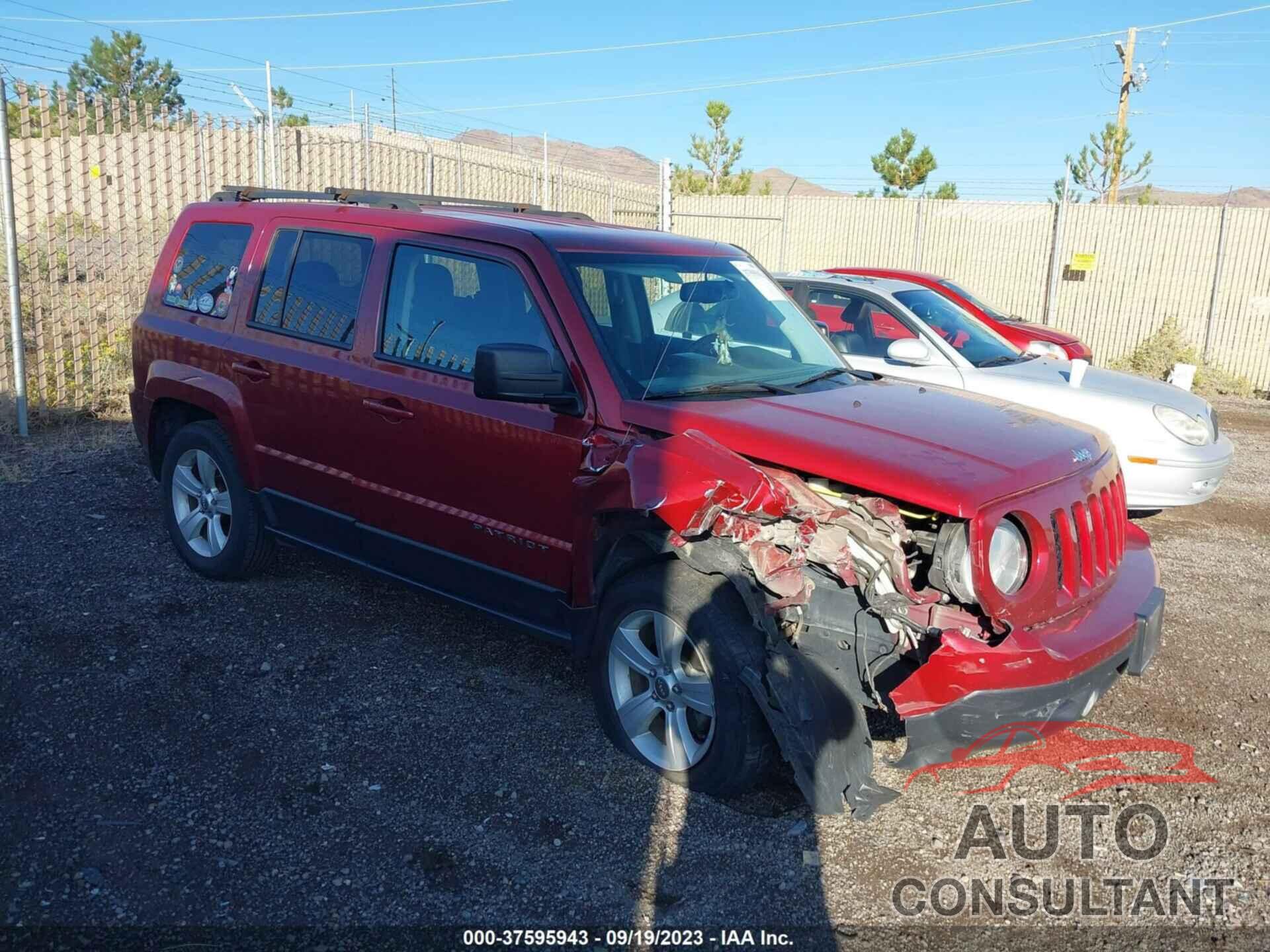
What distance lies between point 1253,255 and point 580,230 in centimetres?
1675

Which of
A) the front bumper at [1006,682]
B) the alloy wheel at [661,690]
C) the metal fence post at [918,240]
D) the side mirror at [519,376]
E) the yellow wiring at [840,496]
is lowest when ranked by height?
the alloy wheel at [661,690]

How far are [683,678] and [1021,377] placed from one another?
203 inches

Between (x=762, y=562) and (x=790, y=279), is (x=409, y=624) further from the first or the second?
(x=790, y=279)

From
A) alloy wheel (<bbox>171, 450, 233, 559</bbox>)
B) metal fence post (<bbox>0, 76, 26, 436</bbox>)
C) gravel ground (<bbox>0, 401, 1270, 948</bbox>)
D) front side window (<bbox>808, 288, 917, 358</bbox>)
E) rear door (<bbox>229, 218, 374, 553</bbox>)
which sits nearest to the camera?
gravel ground (<bbox>0, 401, 1270, 948</bbox>)

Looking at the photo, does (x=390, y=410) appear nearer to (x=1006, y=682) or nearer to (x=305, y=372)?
(x=305, y=372)

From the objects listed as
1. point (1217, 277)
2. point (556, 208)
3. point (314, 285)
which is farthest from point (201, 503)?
point (1217, 277)

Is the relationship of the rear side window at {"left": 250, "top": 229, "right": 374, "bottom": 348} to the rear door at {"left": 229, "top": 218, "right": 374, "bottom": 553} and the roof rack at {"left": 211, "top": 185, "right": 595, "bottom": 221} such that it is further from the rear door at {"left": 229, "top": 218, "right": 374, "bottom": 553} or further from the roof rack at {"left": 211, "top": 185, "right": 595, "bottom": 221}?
the roof rack at {"left": 211, "top": 185, "right": 595, "bottom": 221}

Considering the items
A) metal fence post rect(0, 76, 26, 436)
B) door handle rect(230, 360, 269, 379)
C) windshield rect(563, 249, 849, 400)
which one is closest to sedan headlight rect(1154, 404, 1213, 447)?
windshield rect(563, 249, 849, 400)

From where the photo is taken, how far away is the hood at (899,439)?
135 inches

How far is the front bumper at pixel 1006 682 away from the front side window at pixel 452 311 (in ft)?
6.44

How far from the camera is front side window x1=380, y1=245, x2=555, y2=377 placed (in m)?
4.36

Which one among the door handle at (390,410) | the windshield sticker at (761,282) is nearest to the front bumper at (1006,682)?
the windshield sticker at (761,282)

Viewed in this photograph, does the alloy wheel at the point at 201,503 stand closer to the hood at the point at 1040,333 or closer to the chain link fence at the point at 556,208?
the chain link fence at the point at 556,208

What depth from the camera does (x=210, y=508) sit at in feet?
18.7
